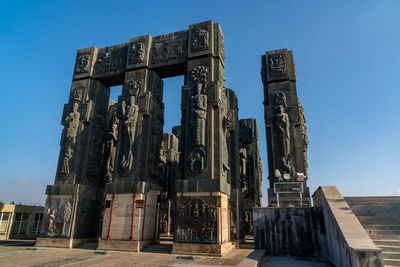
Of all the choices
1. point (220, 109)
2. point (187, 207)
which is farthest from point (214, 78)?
point (187, 207)

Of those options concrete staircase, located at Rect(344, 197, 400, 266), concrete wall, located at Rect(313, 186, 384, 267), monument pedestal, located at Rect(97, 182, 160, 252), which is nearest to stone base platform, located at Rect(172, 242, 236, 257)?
monument pedestal, located at Rect(97, 182, 160, 252)

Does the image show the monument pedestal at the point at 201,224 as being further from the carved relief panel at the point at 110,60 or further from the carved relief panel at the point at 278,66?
the carved relief panel at the point at 110,60

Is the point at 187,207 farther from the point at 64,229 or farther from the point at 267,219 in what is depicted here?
the point at 64,229

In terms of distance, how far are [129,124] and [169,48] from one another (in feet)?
20.0

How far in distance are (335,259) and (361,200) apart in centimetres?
259

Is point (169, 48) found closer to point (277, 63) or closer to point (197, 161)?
point (277, 63)

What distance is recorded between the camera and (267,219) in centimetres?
1312

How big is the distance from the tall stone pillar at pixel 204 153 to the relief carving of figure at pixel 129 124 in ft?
10.6

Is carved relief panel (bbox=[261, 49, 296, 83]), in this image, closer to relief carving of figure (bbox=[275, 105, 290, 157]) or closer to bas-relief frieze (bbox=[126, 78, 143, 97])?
relief carving of figure (bbox=[275, 105, 290, 157])

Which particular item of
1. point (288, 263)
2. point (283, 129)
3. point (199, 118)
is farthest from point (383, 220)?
point (199, 118)

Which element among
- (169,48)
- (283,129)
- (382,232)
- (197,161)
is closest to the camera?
(382,232)

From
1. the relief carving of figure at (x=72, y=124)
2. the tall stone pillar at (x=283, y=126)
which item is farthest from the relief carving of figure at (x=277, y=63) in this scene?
the relief carving of figure at (x=72, y=124)

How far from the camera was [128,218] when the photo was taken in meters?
14.5

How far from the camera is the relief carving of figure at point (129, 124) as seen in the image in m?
15.9
